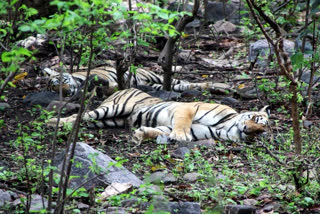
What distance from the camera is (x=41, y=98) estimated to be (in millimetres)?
7723

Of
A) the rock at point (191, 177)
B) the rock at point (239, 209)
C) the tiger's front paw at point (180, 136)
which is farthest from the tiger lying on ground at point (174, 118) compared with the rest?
the rock at point (239, 209)

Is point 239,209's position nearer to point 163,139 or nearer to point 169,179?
point 169,179

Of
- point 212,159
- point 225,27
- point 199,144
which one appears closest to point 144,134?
point 199,144

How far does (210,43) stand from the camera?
40.5ft

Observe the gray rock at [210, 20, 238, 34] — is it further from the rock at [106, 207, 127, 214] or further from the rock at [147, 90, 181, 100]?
the rock at [106, 207, 127, 214]

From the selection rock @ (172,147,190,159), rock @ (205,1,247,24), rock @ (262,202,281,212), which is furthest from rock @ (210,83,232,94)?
rock @ (205,1,247,24)

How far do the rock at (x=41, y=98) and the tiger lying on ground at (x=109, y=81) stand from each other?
0.32 metres

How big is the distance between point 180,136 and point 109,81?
3438mm

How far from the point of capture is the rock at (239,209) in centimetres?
358

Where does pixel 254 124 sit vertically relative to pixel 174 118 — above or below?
above

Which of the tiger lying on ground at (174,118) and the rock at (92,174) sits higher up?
the rock at (92,174)

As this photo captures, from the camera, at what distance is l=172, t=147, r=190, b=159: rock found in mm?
5527

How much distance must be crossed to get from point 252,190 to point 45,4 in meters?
7.68

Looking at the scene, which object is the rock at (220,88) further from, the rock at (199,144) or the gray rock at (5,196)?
the gray rock at (5,196)
